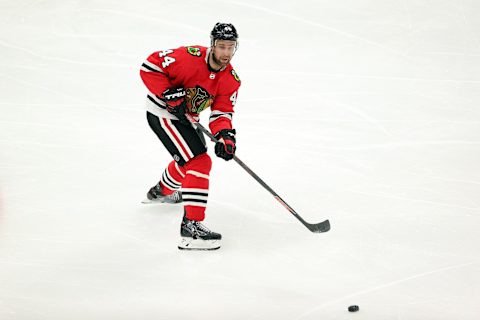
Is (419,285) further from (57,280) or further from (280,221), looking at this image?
(57,280)

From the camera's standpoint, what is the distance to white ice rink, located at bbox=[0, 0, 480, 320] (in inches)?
121

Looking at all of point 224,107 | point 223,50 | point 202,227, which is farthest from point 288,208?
point 223,50

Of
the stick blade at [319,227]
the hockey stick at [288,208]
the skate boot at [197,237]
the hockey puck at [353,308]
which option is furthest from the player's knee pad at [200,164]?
the hockey puck at [353,308]

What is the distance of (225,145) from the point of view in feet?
11.2

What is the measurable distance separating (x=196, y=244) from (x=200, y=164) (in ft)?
1.24

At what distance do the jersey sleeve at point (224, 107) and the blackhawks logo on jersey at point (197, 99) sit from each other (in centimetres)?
5

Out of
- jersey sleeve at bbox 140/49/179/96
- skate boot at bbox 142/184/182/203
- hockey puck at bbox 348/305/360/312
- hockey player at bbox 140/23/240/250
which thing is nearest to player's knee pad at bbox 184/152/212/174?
hockey player at bbox 140/23/240/250

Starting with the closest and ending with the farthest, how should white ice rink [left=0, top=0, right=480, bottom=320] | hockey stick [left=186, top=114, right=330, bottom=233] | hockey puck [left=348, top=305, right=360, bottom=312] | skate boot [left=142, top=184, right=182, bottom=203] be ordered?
1. hockey puck [left=348, top=305, right=360, bottom=312]
2. white ice rink [left=0, top=0, right=480, bottom=320]
3. hockey stick [left=186, top=114, right=330, bottom=233]
4. skate boot [left=142, top=184, right=182, bottom=203]

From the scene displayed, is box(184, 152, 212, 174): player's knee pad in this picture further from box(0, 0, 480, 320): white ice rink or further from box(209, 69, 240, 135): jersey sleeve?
box(0, 0, 480, 320): white ice rink

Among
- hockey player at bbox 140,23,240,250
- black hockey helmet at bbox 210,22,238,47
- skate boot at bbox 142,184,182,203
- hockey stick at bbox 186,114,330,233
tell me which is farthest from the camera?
skate boot at bbox 142,184,182,203

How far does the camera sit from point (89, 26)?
607cm

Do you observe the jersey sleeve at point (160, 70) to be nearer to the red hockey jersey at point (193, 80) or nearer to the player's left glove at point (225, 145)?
the red hockey jersey at point (193, 80)

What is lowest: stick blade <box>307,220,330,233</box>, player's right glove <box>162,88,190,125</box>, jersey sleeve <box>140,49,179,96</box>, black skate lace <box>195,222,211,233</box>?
black skate lace <box>195,222,211,233</box>

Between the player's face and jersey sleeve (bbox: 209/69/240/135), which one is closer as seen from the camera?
the player's face
